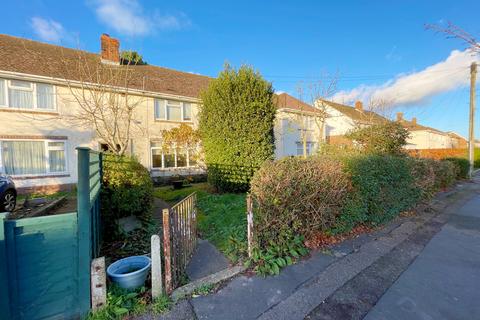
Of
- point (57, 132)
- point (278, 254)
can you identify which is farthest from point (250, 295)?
point (57, 132)

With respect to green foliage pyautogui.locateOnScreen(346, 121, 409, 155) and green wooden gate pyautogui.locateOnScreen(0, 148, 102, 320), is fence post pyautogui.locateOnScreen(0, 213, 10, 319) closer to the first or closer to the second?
green wooden gate pyautogui.locateOnScreen(0, 148, 102, 320)

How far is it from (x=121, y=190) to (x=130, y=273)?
228 centimetres

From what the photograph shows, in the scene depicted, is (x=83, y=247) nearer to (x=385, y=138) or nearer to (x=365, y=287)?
(x=365, y=287)

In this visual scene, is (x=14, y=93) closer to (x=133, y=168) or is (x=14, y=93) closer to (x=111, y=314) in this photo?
(x=133, y=168)

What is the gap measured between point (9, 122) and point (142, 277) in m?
11.6

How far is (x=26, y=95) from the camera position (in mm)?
10016

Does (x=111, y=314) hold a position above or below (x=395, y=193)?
below

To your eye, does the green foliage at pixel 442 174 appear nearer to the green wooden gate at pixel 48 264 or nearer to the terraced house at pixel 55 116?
the terraced house at pixel 55 116

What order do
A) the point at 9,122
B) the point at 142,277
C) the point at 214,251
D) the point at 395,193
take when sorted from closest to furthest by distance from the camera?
the point at 142,277, the point at 214,251, the point at 395,193, the point at 9,122

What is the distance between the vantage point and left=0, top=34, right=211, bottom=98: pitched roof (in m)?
10.1

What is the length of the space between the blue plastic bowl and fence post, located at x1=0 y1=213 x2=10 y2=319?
92 centimetres

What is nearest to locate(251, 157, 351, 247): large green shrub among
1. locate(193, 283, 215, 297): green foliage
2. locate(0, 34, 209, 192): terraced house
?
locate(193, 283, 215, 297): green foliage

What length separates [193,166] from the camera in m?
13.8

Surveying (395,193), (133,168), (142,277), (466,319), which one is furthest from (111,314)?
(395,193)
